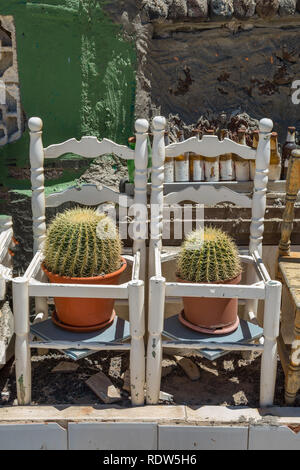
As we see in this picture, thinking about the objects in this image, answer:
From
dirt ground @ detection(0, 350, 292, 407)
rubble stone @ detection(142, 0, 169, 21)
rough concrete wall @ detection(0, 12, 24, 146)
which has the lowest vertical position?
dirt ground @ detection(0, 350, 292, 407)

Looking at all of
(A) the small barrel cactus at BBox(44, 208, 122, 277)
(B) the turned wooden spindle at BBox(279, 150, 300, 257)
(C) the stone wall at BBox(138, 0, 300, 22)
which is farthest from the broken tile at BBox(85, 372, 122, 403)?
(C) the stone wall at BBox(138, 0, 300, 22)

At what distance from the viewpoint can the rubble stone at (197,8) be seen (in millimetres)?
3882

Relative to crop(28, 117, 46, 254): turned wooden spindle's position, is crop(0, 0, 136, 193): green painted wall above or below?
above

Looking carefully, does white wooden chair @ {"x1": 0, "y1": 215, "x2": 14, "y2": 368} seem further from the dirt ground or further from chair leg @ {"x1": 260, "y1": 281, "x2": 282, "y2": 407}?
chair leg @ {"x1": 260, "y1": 281, "x2": 282, "y2": 407}

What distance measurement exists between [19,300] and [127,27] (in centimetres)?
211

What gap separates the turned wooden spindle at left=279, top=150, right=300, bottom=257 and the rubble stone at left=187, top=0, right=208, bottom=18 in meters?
1.87

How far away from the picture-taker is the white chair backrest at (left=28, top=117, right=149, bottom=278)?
2561mm

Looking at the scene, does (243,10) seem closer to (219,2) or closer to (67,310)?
(219,2)

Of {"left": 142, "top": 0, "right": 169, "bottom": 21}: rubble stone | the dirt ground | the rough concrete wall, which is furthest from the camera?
{"left": 142, "top": 0, "right": 169, "bottom": 21}: rubble stone

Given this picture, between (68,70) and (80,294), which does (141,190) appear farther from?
(68,70)

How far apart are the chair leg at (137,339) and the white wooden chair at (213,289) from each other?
3 centimetres

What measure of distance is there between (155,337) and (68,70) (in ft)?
6.23

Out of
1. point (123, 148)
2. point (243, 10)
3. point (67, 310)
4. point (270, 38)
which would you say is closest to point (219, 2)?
point (243, 10)

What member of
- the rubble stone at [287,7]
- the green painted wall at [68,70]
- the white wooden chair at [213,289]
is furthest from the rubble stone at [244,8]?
the white wooden chair at [213,289]
